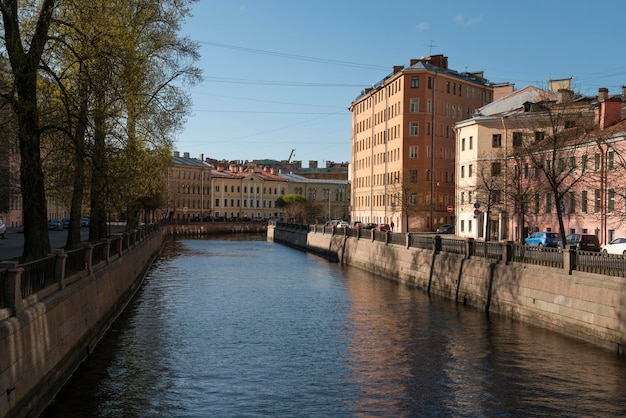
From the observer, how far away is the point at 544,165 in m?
48.6

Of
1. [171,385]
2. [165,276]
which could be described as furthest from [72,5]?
[165,276]

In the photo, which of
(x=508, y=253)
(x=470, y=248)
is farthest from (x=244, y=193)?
(x=508, y=253)

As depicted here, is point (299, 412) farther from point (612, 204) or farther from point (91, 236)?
point (612, 204)

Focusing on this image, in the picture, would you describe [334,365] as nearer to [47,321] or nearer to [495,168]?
[47,321]

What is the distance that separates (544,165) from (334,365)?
32948 millimetres

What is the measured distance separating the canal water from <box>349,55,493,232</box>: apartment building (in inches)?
2239

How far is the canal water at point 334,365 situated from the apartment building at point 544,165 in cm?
1317

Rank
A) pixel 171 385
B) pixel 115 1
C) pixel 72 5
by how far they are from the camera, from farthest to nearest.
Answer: pixel 115 1 → pixel 72 5 → pixel 171 385

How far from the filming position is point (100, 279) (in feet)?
80.2

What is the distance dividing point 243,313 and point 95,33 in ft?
40.6

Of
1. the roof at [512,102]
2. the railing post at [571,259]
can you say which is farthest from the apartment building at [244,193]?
the railing post at [571,259]

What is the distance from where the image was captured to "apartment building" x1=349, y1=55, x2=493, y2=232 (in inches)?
3578

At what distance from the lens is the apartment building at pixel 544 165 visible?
42.7 m

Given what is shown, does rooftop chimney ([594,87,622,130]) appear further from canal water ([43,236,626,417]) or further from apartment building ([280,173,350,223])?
apartment building ([280,173,350,223])
